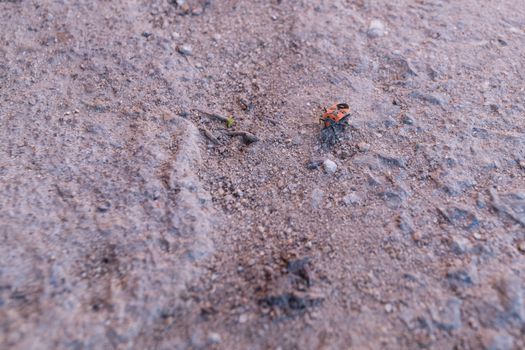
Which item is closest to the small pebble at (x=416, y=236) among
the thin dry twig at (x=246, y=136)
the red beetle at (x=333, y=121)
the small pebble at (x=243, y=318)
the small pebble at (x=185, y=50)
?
the red beetle at (x=333, y=121)

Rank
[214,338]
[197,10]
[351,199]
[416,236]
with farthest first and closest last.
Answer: [197,10], [351,199], [416,236], [214,338]

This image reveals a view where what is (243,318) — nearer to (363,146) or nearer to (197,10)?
(363,146)

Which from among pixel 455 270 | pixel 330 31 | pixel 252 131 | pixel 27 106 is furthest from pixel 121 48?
pixel 455 270

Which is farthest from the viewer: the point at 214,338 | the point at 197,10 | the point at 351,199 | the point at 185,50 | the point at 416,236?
the point at 197,10

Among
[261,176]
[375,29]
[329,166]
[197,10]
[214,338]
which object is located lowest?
[214,338]

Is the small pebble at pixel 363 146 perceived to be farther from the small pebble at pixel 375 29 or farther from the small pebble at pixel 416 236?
the small pebble at pixel 375 29

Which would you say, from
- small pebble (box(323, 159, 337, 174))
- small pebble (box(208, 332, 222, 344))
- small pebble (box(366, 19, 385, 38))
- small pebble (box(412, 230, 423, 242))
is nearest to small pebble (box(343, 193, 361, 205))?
small pebble (box(323, 159, 337, 174))

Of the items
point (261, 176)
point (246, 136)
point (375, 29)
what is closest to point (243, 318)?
point (261, 176)

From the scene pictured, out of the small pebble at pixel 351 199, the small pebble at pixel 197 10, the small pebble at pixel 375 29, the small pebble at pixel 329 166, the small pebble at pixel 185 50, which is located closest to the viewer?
the small pebble at pixel 351 199
